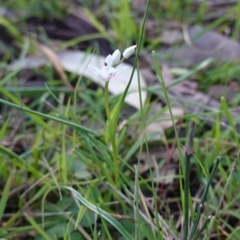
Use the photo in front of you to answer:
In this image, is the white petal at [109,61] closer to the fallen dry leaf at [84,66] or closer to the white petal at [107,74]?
the white petal at [107,74]

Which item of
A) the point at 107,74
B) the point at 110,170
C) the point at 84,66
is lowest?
the point at 110,170

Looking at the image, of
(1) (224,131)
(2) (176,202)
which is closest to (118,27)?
(1) (224,131)

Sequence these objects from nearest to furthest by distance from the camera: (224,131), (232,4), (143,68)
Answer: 1. (224,131)
2. (143,68)
3. (232,4)

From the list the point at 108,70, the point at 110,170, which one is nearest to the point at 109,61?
the point at 108,70

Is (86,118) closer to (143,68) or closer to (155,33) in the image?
(143,68)

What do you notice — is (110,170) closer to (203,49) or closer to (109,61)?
(109,61)

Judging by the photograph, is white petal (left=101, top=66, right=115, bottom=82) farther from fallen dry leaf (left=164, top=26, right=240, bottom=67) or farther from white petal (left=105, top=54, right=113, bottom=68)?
fallen dry leaf (left=164, top=26, right=240, bottom=67)

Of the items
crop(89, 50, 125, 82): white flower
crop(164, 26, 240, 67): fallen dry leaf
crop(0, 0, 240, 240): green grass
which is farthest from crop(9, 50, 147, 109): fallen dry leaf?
crop(89, 50, 125, 82): white flower

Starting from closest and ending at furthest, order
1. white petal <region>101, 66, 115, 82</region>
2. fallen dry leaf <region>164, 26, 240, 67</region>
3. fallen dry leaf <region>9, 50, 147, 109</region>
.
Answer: white petal <region>101, 66, 115, 82</region>
fallen dry leaf <region>9, 50, 147, 109</region>
fallen dry leaf <region>164, 26, 240, 67</region>
